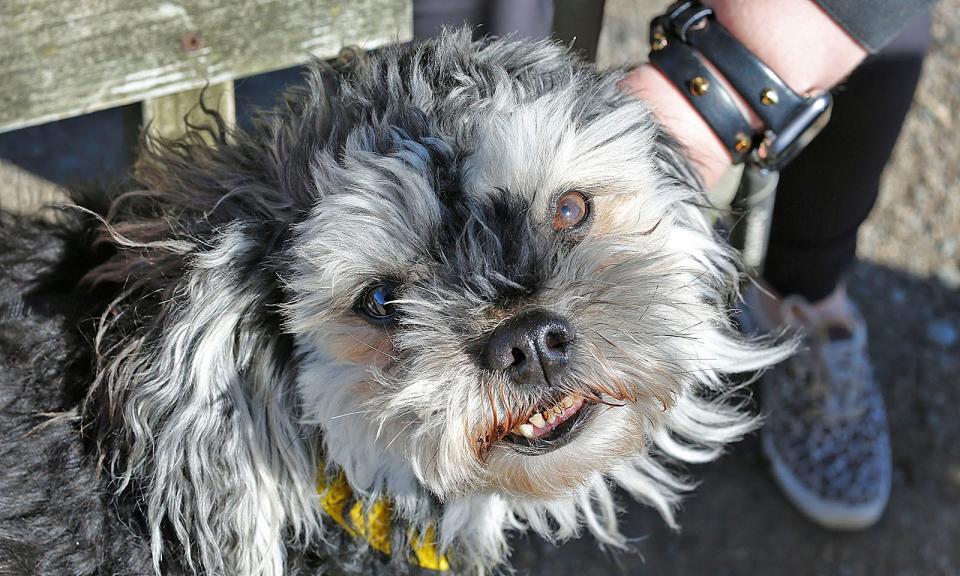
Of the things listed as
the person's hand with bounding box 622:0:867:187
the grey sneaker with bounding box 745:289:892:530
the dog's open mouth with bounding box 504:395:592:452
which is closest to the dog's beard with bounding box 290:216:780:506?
the dog's open mouth with bounding box 504:395:592:452

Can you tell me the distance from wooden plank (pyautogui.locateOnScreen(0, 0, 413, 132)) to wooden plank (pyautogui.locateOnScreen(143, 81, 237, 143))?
0.10 m

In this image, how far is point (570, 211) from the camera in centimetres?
172

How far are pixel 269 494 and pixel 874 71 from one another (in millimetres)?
1811

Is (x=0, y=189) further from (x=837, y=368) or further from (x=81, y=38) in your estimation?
(x=837, y=368)

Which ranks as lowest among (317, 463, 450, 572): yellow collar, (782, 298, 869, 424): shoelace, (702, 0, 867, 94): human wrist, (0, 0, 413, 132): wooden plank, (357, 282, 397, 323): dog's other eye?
(782, 298, 869, 424): shoelace

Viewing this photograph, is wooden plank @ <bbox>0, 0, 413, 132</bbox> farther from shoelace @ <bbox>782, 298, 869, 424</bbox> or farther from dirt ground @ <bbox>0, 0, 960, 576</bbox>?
shoelace @ <bbox>782, 298, 869, 424</bbox>

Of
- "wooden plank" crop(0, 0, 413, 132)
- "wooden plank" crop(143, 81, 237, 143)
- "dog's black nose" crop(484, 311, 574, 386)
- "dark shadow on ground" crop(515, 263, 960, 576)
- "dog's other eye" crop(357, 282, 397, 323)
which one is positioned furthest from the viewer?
"dark shadow on ground" crop(515, 263, 960, 576)

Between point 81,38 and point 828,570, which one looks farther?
point 828,570

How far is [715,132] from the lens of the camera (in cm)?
197

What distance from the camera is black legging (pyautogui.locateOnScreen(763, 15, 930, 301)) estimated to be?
2416 mm

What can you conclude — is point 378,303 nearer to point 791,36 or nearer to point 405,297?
point 405,297

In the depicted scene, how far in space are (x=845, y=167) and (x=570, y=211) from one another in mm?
1161

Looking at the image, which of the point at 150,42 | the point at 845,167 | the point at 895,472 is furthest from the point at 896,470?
the point at 150,42

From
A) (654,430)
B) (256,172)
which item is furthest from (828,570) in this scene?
(256,172)
